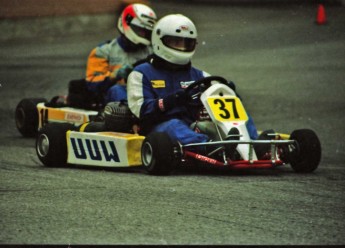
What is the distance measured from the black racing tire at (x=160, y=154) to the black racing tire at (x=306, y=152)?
105 cm

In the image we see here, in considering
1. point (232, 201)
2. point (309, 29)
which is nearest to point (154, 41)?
point (232, 201)

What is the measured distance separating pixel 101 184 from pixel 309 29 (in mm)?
13641

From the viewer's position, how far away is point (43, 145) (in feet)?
29.6

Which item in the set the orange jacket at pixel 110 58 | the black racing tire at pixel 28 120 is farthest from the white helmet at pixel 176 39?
the black racing tire at pixel 28 120

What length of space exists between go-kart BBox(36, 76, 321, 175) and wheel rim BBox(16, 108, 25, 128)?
280 cm

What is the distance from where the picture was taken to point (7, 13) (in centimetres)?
2292

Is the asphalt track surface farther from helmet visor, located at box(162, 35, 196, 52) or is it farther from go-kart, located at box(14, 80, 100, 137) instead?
helmet visor, located at box(162, 35, 196, 52)

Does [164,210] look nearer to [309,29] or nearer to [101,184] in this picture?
[101,184]

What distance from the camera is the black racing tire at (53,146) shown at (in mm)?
8875

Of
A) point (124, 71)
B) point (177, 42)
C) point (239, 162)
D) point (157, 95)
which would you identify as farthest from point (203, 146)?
point (124, 71)

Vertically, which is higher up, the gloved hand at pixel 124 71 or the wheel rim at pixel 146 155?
the gloved hand at pixel 124 71

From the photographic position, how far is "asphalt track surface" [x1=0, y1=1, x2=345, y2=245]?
18.2ft

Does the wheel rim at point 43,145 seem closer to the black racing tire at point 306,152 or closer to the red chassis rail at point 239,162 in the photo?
the red chassis rail at point 239,162

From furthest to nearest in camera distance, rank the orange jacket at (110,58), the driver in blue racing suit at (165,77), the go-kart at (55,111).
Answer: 1. the orange jacket at (110,58)
2. the go-kart at (55,111)
3. the driver in blue racing suit at (165,77)
